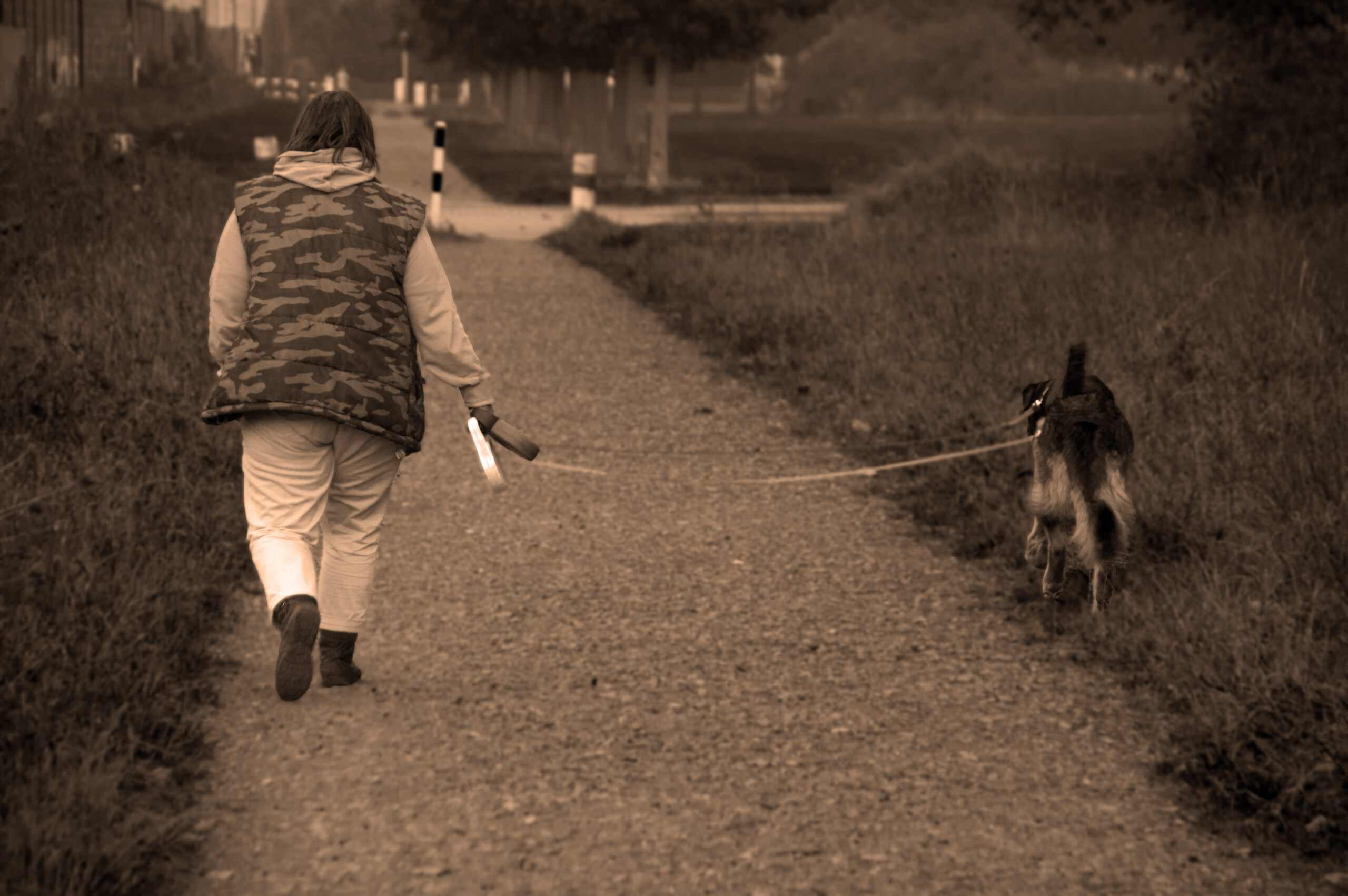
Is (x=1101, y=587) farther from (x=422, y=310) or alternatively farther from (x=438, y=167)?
(x=438, y=167)

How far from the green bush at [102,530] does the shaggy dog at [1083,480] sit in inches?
96.4

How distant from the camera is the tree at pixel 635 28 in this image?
23188mm

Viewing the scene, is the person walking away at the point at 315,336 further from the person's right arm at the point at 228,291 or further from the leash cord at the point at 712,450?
the leash cord at the point at 712,450

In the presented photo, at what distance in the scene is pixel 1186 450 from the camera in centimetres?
590

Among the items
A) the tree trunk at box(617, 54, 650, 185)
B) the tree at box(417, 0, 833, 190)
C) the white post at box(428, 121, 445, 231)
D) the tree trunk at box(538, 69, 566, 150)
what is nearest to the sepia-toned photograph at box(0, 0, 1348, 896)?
the white post at box(428, 121, 445, 231)

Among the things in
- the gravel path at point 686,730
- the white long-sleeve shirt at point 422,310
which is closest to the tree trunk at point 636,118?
the gravel path at point 686,730

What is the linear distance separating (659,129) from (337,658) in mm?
22033

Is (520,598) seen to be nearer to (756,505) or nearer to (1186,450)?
(756,505)

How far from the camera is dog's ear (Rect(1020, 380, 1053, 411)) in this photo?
5.86 feet

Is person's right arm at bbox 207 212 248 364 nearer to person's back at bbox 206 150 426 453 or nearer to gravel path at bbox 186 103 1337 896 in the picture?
person's back at bbox 206 150 426 453

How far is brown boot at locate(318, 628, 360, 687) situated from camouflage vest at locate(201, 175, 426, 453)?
91 cm

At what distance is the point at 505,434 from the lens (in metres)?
3.68

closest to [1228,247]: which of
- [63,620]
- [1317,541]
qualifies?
[1317,541]

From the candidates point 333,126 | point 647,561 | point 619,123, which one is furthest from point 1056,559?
point 619,123
